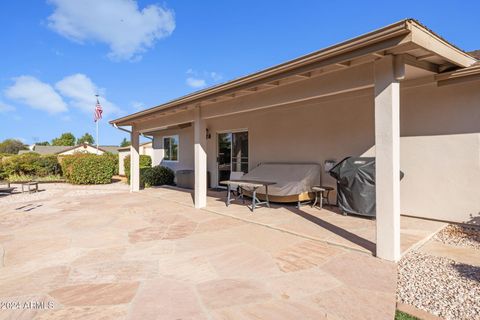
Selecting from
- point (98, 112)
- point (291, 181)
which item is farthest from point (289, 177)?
point (98, 112)

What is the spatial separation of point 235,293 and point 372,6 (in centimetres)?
934

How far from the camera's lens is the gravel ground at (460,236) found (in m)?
4.57

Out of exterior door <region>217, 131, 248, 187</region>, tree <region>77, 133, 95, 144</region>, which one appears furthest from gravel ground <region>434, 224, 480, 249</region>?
tree <region>77, 133, 95, 144</region>

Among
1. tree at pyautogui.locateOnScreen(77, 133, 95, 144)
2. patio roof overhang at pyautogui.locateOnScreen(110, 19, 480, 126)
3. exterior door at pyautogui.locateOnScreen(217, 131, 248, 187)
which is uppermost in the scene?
tree at pyautogui.locateOnScreen(77, 133, 95, 144)

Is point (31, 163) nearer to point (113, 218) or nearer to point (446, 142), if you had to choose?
point (113, 218)

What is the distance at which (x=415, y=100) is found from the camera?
19.7 feet

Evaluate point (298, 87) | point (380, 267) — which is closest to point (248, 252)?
point (380, 267)

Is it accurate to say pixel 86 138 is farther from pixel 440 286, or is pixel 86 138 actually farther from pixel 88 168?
pixel 440 286

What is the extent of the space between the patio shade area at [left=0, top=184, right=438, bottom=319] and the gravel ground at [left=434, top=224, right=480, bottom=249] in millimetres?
455

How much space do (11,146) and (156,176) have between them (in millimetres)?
58400

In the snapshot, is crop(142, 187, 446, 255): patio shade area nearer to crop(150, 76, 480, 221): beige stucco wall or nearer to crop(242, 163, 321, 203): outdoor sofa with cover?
crop(242, 163, 321, 203): outdoor sofa with cover

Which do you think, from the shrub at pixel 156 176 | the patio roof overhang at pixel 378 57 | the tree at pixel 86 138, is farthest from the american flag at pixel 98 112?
the tree at pixel 86 138

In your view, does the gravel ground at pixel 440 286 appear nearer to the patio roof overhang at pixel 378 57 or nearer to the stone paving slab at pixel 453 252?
the stone paving slab at pixel 453 252

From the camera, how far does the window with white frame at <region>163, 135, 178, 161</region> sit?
14.4 meters
